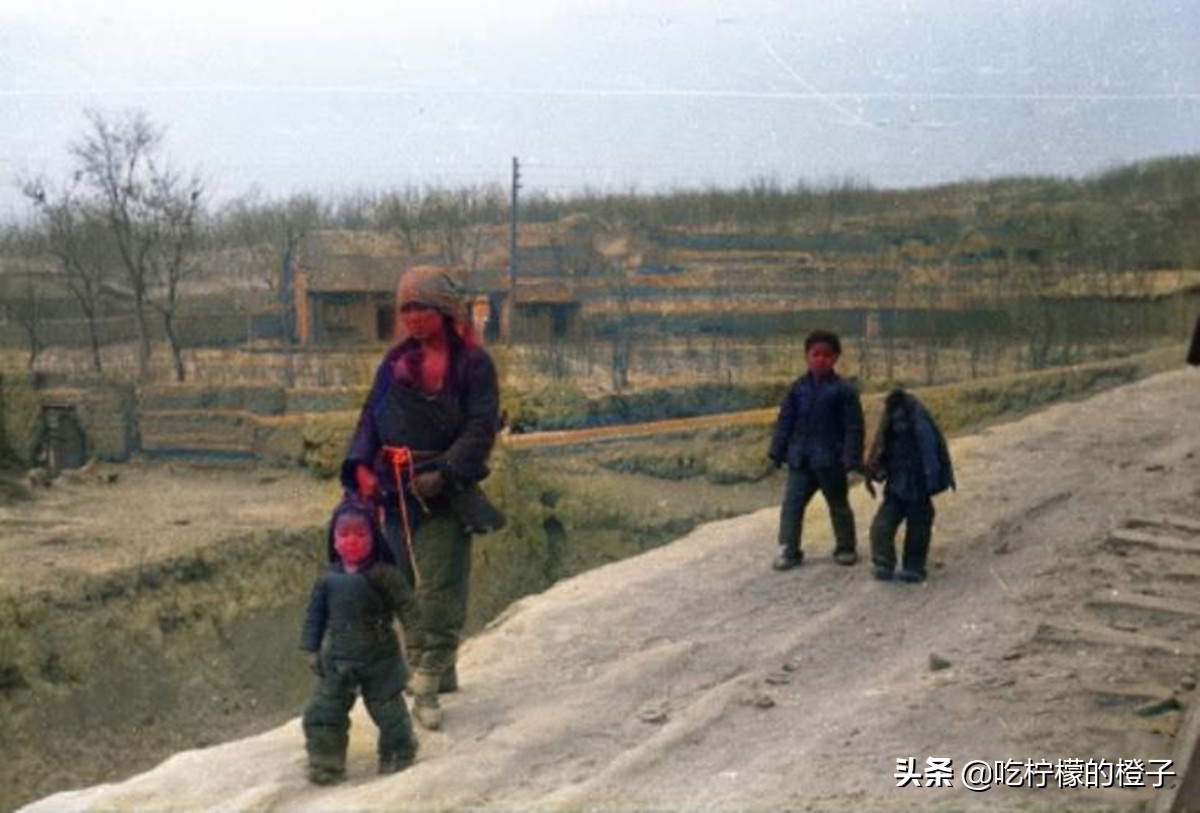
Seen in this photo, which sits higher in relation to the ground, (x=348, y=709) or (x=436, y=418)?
(x=436, y=418)

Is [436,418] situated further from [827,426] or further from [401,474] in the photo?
[827,426]

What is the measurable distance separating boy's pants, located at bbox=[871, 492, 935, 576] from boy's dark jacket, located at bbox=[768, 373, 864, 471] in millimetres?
316

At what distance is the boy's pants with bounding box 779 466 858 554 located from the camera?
32.4 ft

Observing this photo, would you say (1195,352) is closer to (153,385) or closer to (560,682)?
(560,682)

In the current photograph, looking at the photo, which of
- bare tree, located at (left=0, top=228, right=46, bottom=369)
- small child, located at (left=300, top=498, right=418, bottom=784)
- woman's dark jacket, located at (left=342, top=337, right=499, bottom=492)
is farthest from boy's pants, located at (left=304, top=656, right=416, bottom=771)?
bare tree, located at (left=0, top=228, right=46, bottom=369)

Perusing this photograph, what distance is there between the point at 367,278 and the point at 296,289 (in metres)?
0.55

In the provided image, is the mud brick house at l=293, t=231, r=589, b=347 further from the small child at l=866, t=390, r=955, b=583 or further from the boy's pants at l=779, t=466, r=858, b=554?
the small child at l=866, t=390, r=955, b=583

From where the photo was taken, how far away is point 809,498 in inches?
393

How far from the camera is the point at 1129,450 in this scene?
40.0 ft

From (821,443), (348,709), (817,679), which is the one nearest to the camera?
(348,709)

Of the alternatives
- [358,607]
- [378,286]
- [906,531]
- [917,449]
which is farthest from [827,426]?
[358,607]

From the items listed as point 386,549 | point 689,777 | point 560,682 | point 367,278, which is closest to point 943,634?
point 560,682

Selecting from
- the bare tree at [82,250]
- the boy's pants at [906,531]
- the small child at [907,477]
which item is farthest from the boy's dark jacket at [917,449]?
the bare tree at [82,250]

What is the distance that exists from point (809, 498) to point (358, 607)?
13.8 feet
